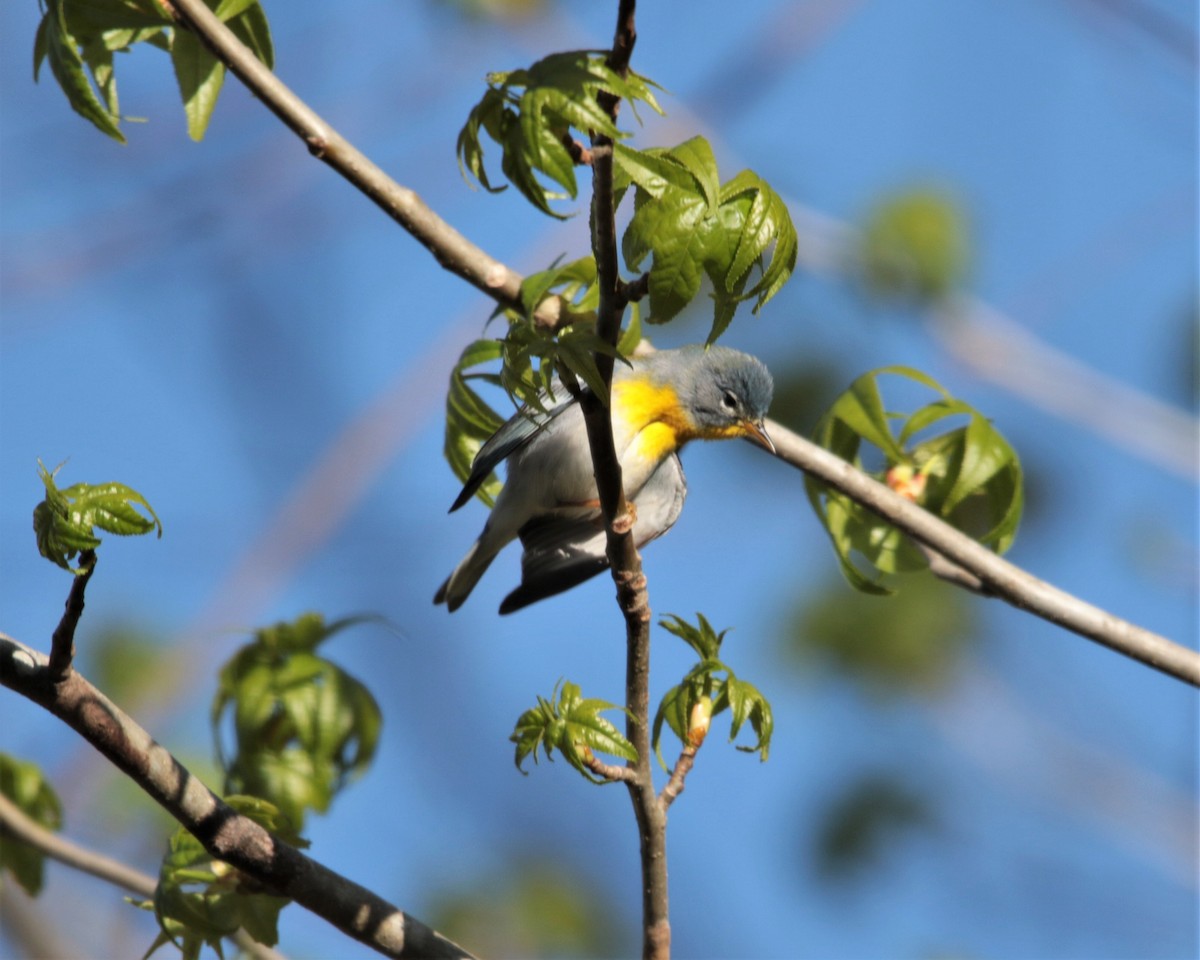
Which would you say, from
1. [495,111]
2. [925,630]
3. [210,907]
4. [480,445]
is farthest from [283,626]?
[925,630]

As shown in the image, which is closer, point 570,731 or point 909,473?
point 570,731

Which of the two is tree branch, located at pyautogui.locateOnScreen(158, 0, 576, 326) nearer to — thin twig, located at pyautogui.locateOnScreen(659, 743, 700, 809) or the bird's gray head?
thin twig, located at pyautogui.locateOnScreen(659, 743, 700, 809)

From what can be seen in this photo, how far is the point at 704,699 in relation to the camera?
2.42 meters

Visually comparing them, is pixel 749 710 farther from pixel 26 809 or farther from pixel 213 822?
pixel 26 809

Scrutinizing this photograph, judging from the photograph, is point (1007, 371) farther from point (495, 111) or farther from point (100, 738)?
point (100, 738)

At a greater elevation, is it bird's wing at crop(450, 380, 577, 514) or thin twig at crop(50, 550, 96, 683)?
bird's wing at crop(450, 380, 577, 514)

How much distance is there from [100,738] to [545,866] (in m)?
7.31

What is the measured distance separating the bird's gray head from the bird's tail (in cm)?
97

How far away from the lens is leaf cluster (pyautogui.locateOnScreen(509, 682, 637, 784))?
2.18 m

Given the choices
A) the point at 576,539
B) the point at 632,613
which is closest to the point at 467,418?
the point at 632,613

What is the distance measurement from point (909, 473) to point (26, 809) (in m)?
2.43

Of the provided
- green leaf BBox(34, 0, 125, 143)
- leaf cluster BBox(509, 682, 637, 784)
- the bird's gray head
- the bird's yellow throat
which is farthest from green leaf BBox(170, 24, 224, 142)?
the bird's yellow throat

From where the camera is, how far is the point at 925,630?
9789 mm

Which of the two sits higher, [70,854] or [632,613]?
[632,613]
